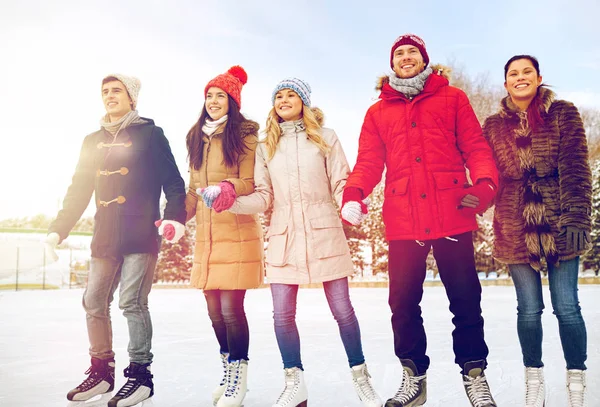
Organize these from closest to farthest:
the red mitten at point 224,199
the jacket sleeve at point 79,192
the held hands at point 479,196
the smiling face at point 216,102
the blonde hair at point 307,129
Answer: the held hands at point 479,196
the red mitten at point 224,199
the blonde hair at point 307,129
the smiling face at point 216,102
the jacket sleeve at point 79,192

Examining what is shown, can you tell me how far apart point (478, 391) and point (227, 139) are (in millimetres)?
1881

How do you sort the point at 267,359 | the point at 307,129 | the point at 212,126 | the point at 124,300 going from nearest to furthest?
the point at 307,129
the point at 124,300
the point at 212,126
the point at 267,359

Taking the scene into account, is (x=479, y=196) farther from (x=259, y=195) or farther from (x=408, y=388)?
(x=259, y=195)

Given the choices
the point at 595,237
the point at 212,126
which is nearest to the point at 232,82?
the point at 212,126

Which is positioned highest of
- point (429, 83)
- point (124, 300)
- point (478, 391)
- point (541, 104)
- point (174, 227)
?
point (429, 83)

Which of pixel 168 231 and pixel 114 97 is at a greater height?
pixel 114 97

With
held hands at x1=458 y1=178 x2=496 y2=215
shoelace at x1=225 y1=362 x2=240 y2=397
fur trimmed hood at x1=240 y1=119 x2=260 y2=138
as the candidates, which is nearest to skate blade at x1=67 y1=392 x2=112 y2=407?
shoelace at x1=225 y1=362 x2=240 y2=397

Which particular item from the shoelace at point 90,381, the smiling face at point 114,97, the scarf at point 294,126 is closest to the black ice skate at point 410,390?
the scarf at point 294,126

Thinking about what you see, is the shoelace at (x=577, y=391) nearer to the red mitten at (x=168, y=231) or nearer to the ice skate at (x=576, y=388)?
the ice skate at (x=576, y=388)

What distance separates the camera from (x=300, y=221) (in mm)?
2867

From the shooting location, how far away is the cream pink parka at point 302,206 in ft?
9.25

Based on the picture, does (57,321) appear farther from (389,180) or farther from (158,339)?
(389,180)

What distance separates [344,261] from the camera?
2.85 metres

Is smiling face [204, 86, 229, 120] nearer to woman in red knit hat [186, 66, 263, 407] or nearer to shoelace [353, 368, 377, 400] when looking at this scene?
woman in red knit hat [186, 66, 263, 407]
